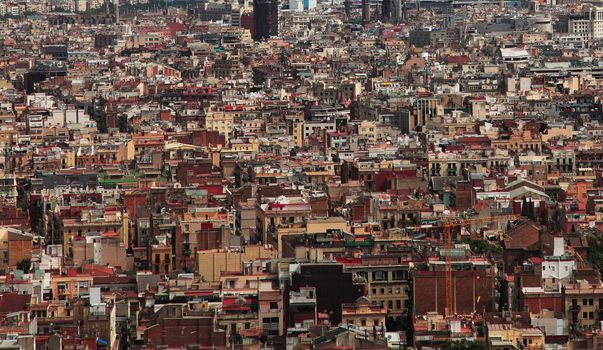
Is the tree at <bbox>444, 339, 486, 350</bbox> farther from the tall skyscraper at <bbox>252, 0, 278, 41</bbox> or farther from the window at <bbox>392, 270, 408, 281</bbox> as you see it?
the tall skyscraper at <bbox>252, 0, 278, 41</bbox>

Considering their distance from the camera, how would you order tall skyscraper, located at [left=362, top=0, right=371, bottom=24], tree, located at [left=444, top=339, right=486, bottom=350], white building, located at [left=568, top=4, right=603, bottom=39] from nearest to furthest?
tree, located at [left=444, top=339, right=486, bottom=350] < white building, located at [left=568, top=4, right=603, bottom=39] < tall skyscraper, located at [left=362, top=0, right=371, bottom=24]

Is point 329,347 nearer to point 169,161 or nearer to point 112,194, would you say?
point 112,194

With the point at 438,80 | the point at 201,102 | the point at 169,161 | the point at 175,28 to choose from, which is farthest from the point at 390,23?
the point at 169,161

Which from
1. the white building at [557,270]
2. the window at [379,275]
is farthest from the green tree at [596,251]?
the window at [379,275]

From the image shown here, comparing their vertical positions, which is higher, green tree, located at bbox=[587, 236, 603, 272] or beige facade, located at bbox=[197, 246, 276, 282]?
beige facade, located at bbox=[197, 246, 276, 282]

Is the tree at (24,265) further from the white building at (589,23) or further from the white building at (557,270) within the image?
the white building at (589,23)

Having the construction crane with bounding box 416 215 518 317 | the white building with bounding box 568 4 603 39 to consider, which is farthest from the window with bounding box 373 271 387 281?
the white building with bounding box 568 4 603 39
